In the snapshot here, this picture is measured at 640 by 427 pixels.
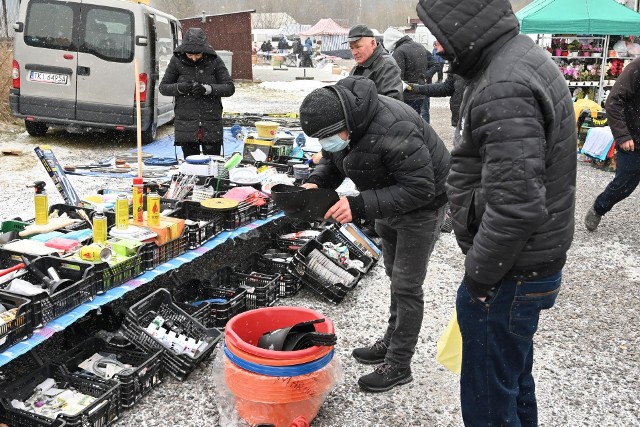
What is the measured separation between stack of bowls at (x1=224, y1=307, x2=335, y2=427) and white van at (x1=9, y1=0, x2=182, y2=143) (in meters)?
7.97

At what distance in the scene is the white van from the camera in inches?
399

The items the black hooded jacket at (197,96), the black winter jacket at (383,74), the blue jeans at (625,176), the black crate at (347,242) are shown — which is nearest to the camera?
the black crate at (347,242)

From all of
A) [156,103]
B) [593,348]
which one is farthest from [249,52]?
[593,348]

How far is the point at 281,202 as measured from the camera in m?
3.31

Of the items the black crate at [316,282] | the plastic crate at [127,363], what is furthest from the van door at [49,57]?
→ the plastic crate at [127,363]

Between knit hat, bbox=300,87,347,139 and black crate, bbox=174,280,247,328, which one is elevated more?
knit hat, bbox=300,87,347,139

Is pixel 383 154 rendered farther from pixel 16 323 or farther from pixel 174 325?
pixel 16 323

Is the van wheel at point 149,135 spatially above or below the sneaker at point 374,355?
above

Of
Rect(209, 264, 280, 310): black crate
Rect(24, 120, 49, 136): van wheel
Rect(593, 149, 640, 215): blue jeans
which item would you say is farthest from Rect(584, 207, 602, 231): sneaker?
Rect(24, 120, 49, 136): van wheel

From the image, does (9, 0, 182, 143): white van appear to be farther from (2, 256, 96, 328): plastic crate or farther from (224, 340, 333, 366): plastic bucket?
(224, 340, 333, 366): plastic bucket

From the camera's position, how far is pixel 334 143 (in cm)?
324

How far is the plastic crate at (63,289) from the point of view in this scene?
3154 mm

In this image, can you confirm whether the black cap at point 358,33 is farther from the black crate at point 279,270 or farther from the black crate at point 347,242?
the black crate at point 279,270

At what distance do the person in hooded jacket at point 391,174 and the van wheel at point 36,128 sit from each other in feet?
30.6
